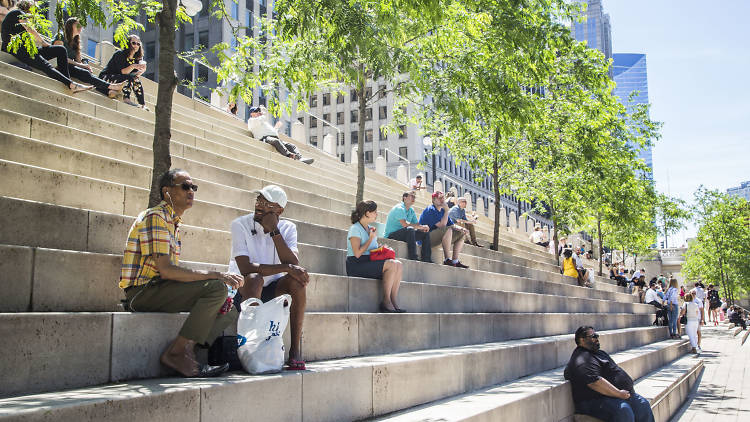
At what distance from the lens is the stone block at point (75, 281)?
4.17 m

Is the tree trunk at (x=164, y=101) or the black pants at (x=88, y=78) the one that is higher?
the black pants at (x=88, y=78)

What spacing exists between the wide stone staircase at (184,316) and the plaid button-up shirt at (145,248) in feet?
0.95

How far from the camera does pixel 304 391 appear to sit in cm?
446

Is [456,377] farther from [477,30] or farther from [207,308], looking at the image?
[477,30]

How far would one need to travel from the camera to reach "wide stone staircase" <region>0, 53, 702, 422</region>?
3662mm

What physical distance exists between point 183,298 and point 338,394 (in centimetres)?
141

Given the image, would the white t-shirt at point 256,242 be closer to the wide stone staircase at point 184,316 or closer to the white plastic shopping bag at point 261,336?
the wide stone staircase at point 184,316

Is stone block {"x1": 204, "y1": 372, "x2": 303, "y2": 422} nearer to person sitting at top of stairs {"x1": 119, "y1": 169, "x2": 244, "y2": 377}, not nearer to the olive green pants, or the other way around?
person sitting at top of stairs {"x1": 119, "y1": 169, "x2": 244, "y2": 377}

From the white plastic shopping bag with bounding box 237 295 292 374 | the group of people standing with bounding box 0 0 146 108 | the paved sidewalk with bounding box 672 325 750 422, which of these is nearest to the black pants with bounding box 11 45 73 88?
the group of people standing with bounding box 0 0 146 108

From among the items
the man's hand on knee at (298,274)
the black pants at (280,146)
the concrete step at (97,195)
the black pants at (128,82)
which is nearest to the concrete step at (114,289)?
the concrete step at (97,195)

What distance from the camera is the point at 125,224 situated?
5.29 m

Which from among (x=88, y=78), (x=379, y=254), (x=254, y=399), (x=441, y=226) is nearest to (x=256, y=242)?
(x=254, y=399)

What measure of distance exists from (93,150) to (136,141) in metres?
1.50

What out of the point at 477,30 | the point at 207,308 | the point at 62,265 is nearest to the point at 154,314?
the point at 207,308
